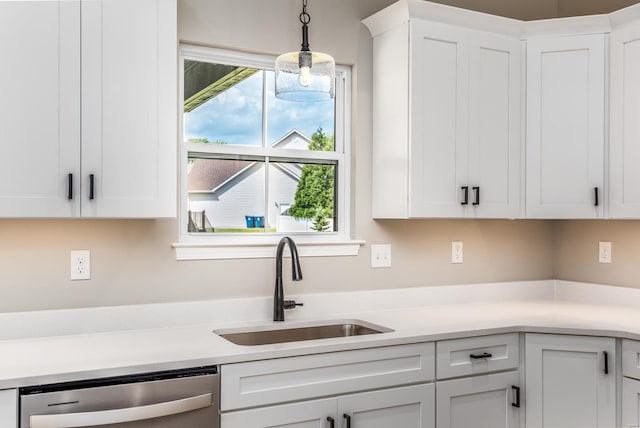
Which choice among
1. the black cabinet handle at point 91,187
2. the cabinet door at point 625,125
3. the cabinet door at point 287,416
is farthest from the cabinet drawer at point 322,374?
the cabinet door at point 625,125

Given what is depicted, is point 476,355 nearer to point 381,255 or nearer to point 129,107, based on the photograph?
point 381,255

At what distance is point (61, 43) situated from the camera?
2.11m

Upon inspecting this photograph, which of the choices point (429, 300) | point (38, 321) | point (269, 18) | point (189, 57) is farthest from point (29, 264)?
point (429, 300)

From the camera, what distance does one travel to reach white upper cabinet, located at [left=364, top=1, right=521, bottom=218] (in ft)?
9.13

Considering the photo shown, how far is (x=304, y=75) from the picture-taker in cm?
233

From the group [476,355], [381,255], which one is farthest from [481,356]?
[381,255]

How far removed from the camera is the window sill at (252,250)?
8.64ft

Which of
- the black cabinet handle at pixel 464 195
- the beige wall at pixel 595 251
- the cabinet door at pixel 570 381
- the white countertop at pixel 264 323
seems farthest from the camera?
the beige wall at pixel 595 251

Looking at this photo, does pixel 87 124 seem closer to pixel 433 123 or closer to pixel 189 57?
pixel 189 57

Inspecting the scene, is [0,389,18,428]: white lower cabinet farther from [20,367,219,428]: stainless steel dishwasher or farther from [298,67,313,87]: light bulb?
[298,67,313,87]: light bulb

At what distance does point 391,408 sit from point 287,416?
17.7 inches

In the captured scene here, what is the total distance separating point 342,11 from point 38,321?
6.37 ft

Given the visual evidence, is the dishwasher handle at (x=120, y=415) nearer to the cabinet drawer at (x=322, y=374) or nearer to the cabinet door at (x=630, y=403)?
the cabinet drawer at (x=322, y=374)

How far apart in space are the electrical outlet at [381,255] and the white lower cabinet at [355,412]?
773mm
